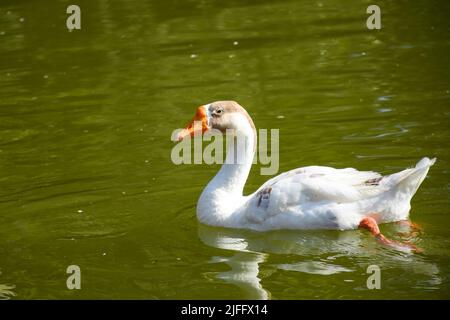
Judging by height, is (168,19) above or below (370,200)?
above

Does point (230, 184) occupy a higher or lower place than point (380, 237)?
higher

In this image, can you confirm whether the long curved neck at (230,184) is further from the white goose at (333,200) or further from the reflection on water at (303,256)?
the white goose at (333,200)

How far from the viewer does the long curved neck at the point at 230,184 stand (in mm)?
8969

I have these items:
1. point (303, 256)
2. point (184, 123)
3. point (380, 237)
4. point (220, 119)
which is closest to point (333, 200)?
point (380, 237)

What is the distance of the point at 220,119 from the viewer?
8992 mm

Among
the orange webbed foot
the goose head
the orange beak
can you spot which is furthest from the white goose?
the orange beak

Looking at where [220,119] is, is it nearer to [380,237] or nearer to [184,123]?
[380,237]

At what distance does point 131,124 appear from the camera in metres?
12.7

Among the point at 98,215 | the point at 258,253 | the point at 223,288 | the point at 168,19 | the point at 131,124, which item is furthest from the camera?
the point at 168,19

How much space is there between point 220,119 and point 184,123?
11.8 ft

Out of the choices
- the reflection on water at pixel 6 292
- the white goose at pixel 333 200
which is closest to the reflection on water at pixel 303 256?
the white goose at pixel 333 200

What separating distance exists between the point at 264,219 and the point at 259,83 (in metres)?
5.84

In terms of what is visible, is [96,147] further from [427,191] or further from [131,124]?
[427,191]

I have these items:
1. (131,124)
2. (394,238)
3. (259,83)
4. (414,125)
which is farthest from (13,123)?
(394,238)
